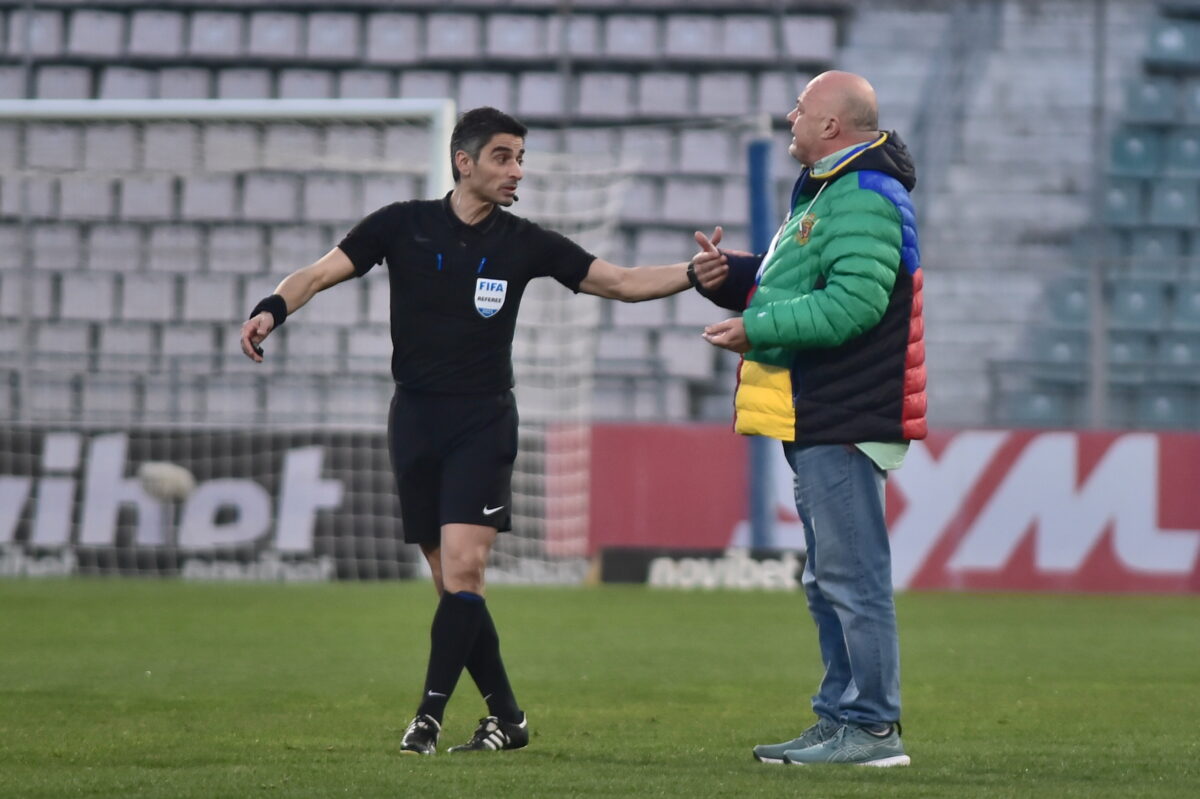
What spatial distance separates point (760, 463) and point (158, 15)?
835 cm

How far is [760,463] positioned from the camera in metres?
11.4

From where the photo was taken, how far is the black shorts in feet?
15.8

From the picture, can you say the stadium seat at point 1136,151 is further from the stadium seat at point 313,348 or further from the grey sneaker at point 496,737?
the grey sneaker at point 496,737

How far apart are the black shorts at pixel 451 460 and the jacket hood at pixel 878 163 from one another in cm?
108

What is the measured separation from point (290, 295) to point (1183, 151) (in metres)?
12.4

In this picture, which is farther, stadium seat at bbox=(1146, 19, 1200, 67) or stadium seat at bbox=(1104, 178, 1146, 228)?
stadium seat at bbox=(1146, 19, 1200, 67)

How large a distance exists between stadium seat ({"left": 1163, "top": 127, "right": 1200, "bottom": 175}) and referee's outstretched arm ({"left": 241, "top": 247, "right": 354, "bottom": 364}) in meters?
12.0

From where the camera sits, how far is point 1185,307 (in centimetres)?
1284

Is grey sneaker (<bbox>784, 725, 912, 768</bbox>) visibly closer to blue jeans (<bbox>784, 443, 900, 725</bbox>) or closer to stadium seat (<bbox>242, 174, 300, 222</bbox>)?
blue jeans (<bbox>784, 443, 900, 725</bbox>)

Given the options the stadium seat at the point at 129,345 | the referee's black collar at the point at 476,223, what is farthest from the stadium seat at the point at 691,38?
the referee's black collar at the point at 476,223

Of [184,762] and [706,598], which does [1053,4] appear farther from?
[184,762]

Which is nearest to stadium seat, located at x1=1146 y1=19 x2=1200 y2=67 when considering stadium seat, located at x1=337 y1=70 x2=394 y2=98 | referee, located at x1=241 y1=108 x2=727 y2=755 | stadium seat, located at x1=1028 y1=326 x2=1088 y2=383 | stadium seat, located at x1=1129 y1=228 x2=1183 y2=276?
stadium seat, located at x1=1129 y1=228 x2=1183 y2=276

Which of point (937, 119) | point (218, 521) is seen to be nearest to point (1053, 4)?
point (937, 119)

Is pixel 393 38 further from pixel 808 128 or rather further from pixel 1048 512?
pixel 808 128
